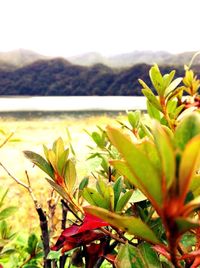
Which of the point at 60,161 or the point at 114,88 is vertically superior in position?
the point at 114,88

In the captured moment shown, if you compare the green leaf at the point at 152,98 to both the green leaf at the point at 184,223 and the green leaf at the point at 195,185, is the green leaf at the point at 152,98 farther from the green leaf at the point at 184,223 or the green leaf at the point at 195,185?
the green leaf at the point at 184,223

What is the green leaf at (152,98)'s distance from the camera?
0.77 metres

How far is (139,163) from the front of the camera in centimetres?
34

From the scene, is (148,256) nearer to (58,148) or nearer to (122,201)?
(122,201)

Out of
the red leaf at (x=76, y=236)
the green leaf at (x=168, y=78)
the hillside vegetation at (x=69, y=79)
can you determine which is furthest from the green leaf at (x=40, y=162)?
the hillside vegetation at (x=69, y=79)

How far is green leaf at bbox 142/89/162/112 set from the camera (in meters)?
0.77

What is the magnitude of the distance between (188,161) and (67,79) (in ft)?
215

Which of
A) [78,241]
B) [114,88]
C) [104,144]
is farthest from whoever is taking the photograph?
[114,88]

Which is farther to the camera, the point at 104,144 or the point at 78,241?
the point at 104,144

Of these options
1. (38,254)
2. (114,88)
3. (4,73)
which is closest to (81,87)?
(114,88)

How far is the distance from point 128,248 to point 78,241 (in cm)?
14

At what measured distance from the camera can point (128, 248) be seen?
0.58 meters

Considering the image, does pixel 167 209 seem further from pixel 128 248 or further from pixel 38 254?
pixel 38 254

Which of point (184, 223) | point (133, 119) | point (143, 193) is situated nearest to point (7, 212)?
point (133, 119)
